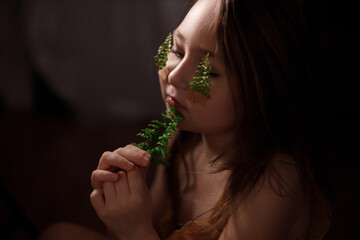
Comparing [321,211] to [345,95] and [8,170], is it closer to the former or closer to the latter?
[345,95]

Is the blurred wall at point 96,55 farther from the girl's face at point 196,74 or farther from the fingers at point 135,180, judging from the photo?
the fingers at point 135,180

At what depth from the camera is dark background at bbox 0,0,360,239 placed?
4.12 feet

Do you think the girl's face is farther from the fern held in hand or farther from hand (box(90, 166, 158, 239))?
hand (box(90, 166, 158, 239))

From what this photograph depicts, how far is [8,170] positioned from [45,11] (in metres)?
0.79

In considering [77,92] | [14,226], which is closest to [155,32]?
[77,92]

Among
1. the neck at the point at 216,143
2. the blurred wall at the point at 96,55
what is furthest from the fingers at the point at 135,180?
the blurred wall at the point at 96,55

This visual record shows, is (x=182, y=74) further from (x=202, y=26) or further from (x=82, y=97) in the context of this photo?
(x=82, y=97)

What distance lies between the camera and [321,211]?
43.1 inches

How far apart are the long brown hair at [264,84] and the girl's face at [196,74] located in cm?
2

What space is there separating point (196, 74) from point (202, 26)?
12 centimetres

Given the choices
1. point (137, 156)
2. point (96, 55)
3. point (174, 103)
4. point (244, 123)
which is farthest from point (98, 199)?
point (96, 55)

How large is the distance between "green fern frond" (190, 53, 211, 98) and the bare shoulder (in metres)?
0.29

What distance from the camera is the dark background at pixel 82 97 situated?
1256 millimetres

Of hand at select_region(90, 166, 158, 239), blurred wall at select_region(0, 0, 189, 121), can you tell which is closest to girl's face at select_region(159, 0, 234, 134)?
hand at select_region(90, 166, 158, 239)
